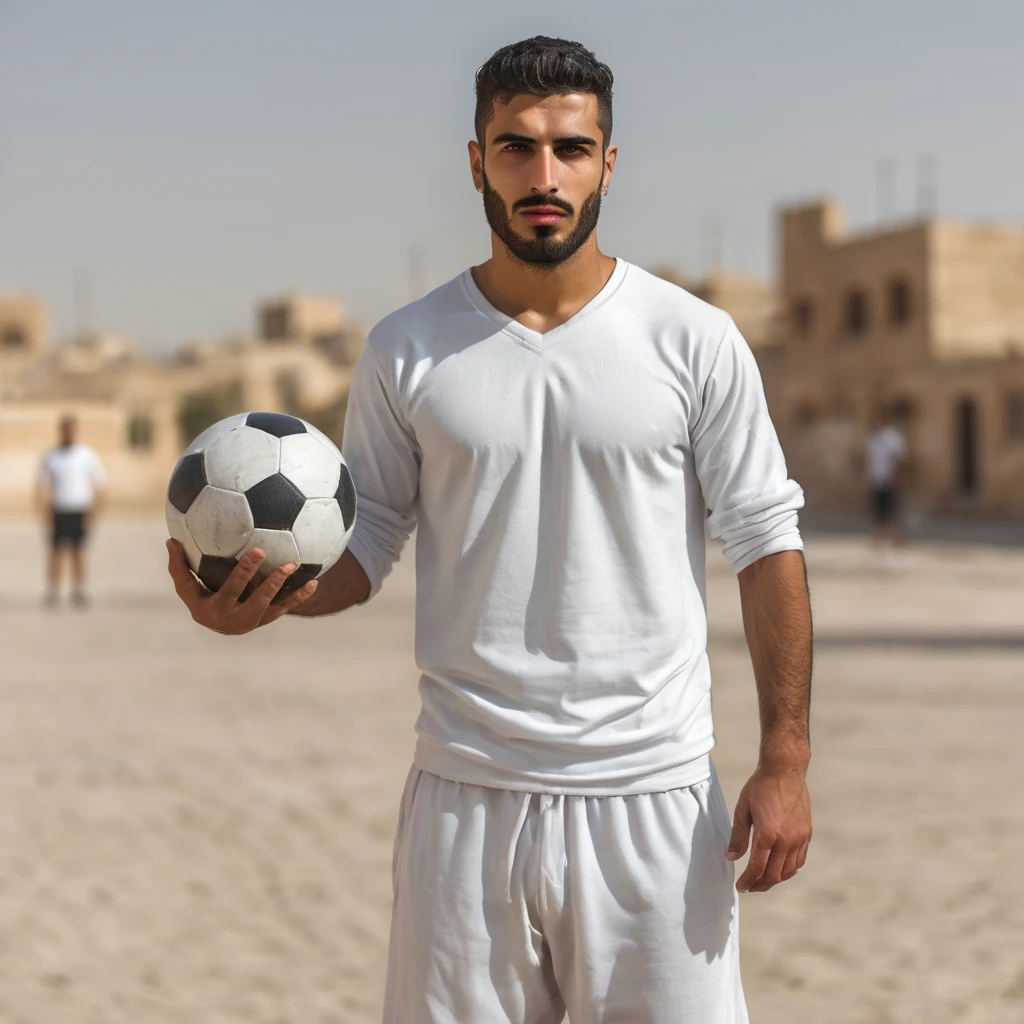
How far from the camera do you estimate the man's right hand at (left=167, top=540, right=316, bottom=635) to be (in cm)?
223

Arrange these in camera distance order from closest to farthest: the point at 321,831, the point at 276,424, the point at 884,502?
the point at 276,424, the point at 321,831, the point at 884,502

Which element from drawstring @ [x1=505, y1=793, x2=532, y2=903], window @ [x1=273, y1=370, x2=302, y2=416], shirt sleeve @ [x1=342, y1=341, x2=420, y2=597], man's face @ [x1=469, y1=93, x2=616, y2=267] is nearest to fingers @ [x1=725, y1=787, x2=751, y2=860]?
drawstring @ [x1=505, y1=793, x2=532, y2=903]

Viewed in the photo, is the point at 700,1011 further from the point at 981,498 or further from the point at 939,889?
the point at 981,498

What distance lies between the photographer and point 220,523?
92.1 inches

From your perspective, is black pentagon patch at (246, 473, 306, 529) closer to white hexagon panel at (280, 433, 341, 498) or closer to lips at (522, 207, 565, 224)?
white hexagon panel at (280, 433, 341, 498)

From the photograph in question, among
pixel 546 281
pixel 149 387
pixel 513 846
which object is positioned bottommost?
pixel 513 846

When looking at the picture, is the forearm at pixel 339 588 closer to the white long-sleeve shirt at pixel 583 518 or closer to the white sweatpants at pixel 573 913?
the white long-sleeve shirt at pixel 583 518

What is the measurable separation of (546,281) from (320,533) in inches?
21.8

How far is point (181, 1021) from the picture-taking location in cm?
423

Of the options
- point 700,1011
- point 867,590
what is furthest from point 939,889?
point 867,590

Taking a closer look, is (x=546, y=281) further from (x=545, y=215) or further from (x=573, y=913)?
(x=573, y=913)

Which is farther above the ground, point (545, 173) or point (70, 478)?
point (545, 173)

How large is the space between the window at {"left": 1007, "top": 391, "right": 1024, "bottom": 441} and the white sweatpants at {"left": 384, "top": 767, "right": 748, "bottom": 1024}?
97.9 feet

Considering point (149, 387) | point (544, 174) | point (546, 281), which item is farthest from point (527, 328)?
point (149, 387)
